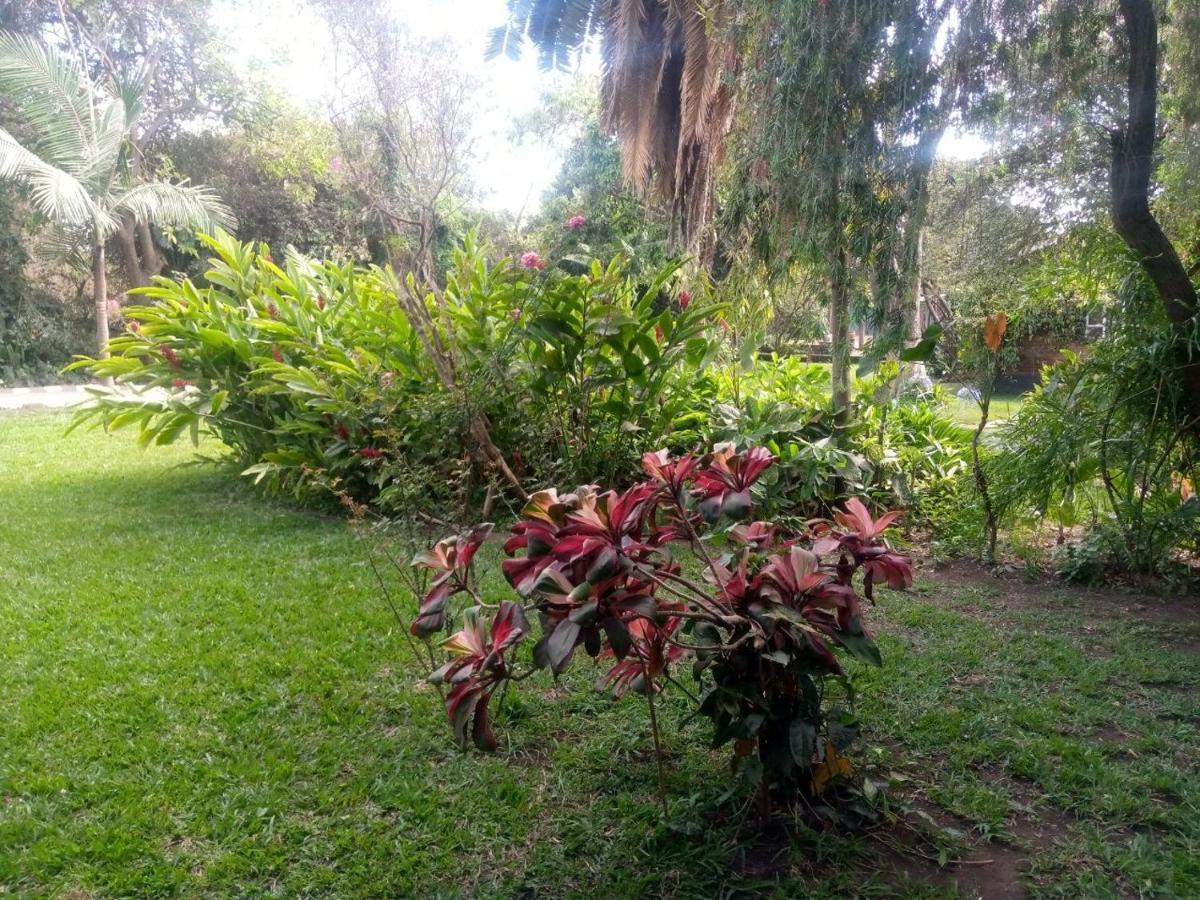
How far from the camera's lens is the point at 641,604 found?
1.57 m

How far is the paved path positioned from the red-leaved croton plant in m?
10.5

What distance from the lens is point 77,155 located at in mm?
12172

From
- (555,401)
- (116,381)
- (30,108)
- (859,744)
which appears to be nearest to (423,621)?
(859,744)

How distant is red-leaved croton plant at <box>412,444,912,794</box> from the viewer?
5.18ft

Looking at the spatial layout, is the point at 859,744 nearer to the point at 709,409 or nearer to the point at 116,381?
the point at 709,409

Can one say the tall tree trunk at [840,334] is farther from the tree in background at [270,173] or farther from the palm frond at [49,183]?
the tree in background at [270,173]

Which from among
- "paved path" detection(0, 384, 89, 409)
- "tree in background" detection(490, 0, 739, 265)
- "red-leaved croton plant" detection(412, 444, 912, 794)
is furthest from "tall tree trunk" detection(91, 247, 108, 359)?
→ "red-leaved croton plant" detection(412, 444, 912, 794)

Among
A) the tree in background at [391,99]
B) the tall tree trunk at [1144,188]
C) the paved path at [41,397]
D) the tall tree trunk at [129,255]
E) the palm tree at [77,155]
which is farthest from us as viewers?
the tall tree trunk at [129,255]

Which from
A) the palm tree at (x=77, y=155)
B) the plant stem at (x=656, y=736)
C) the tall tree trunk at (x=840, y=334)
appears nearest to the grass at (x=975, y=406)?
the tall tree trunk at (x=840, y=334)

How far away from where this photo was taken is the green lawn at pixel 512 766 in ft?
5.92

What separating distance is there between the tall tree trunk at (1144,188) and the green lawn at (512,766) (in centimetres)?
131

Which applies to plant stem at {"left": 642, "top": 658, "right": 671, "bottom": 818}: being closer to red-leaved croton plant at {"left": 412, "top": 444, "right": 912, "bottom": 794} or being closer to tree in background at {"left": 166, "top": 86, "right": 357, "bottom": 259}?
red-leaved croton plant at {"left": 412, "top": 444, "right": 912, "bottom": 794}

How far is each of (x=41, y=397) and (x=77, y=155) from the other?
356 centimetres

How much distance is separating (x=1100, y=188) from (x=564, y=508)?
328 cm
